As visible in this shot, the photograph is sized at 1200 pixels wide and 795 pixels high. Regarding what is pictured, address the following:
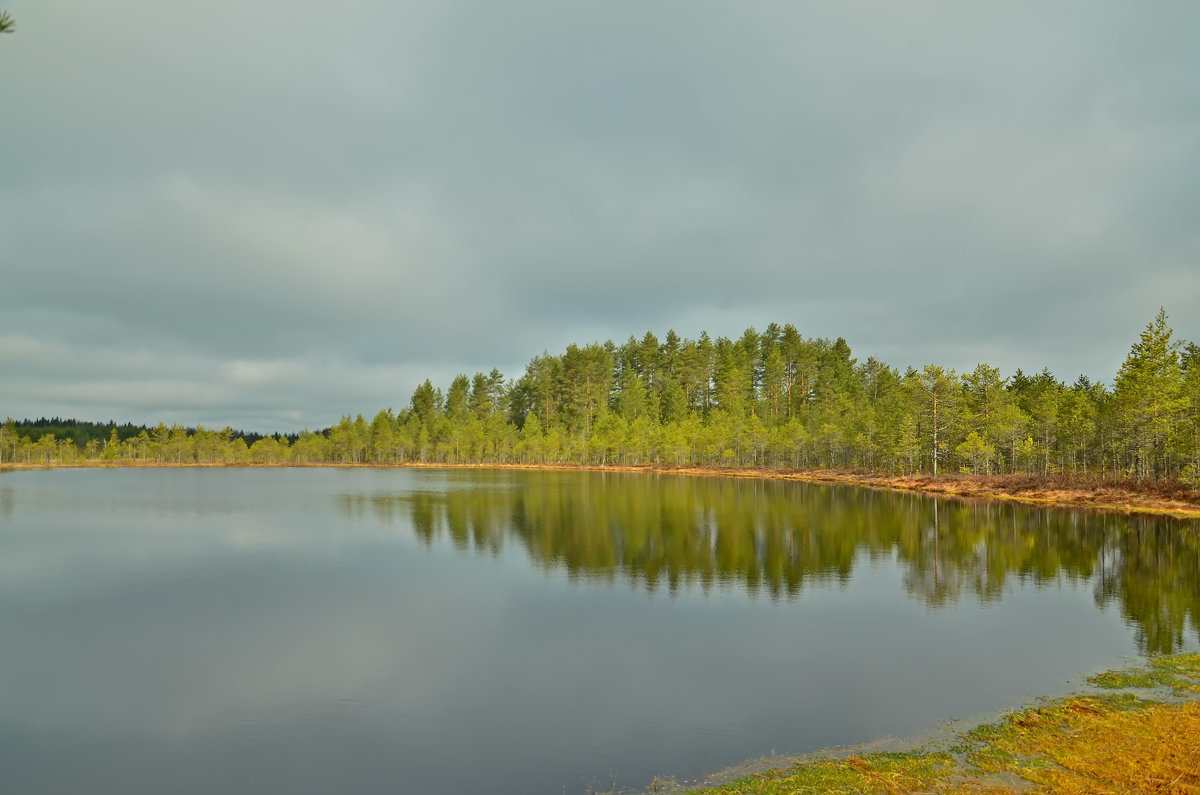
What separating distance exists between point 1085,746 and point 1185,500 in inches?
2289

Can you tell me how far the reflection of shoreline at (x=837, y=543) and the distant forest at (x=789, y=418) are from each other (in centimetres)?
2506

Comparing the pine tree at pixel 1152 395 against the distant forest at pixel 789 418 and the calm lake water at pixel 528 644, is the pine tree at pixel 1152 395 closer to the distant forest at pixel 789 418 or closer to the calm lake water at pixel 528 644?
the distant forest at pixel 789 418

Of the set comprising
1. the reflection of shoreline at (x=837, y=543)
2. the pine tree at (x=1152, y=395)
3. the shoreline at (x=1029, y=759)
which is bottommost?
the reflection of shoreline at (x=837, y=543)

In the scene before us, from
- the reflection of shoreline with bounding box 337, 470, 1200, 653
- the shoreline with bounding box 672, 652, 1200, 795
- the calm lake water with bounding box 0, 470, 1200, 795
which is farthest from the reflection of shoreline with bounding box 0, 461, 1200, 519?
the shoreline with bounding box 672, 652, 1200, 795

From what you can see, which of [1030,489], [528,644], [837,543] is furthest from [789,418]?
[528,644]

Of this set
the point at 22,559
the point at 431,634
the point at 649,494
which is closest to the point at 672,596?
the point at 431,634

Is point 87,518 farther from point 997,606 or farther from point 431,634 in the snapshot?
point 997,606

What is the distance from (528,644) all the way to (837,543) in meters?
26.4

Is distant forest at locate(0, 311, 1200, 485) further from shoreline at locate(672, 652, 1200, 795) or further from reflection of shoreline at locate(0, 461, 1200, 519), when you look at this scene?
shoreline at locate(672, 652, 1200, 795)

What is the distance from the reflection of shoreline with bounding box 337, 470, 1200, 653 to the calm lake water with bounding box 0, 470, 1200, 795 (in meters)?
0.30

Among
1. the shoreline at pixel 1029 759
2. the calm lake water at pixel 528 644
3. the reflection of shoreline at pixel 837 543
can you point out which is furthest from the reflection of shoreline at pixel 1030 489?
the shoreline at pixel 1029 759

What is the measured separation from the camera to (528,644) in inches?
797

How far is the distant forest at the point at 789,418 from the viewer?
68.9 m

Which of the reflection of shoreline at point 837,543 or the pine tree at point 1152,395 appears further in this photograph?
the pine tree at point 1152,395
